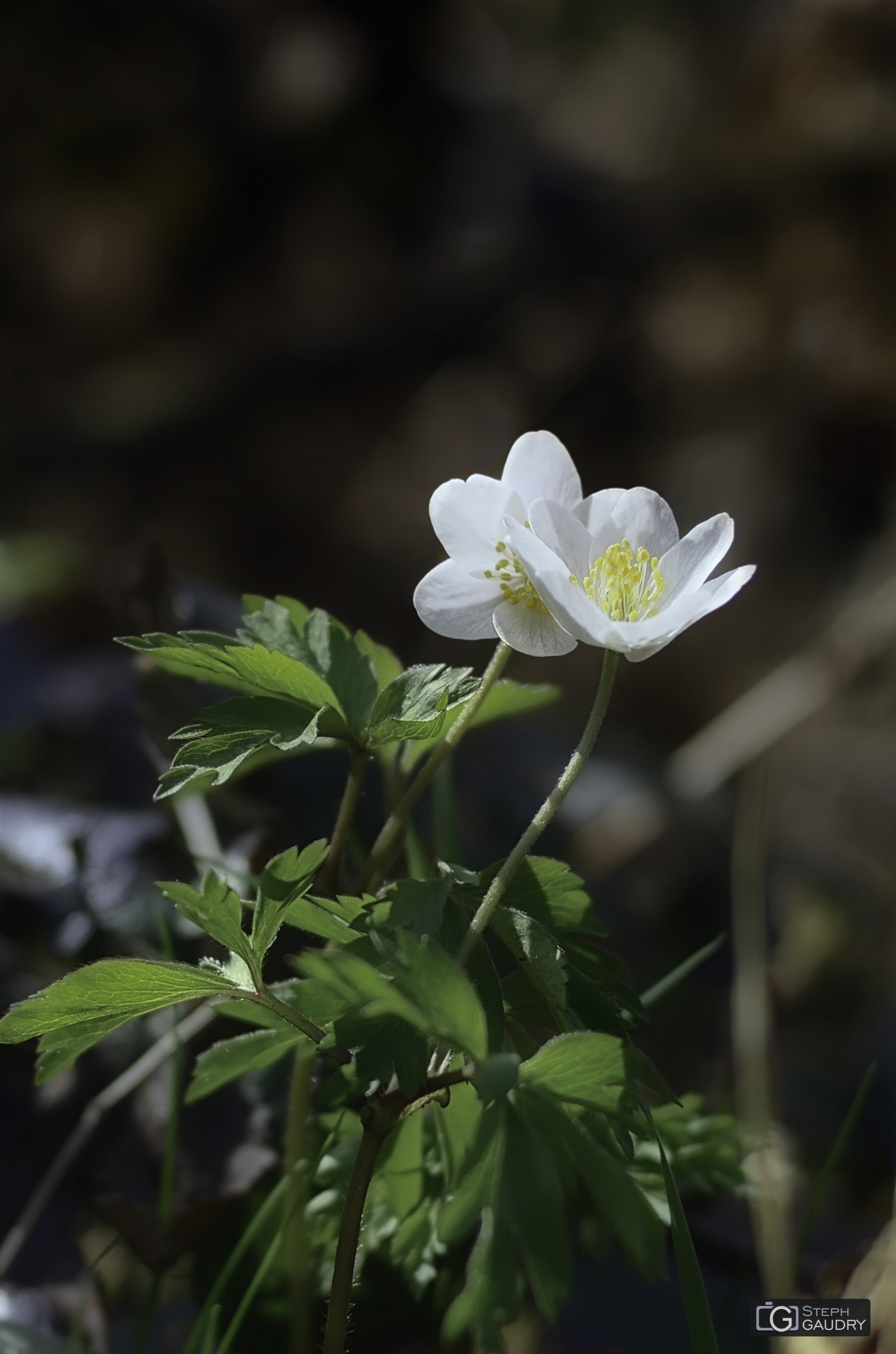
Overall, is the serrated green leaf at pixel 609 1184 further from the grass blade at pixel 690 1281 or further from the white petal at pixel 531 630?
the white petal at pixel 531 630

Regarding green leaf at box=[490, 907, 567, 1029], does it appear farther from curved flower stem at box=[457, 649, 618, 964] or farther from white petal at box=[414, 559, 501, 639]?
white petal at box=[414, 559, 501, 639]

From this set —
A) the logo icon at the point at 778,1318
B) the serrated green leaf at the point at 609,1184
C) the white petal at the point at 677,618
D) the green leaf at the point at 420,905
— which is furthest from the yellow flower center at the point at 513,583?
the logo icon at the point at 778,1318

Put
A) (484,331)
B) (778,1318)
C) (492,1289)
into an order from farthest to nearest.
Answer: (484,331) < (778,1318) < (492,1289)

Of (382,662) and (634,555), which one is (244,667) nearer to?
(382,662)

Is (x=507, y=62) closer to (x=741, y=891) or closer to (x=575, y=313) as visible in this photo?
(x=575, y=313)

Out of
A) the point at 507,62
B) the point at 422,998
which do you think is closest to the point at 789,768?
the point at 422,998

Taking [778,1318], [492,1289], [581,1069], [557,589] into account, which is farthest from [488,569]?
[778,1318]

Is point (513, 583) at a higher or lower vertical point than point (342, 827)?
higher

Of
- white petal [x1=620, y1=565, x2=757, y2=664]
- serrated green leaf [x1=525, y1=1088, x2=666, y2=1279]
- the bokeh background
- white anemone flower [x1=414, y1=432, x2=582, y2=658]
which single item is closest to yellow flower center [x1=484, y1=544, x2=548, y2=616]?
white anemone flower [x1=414, y1=432, x2=582, y2=658]
